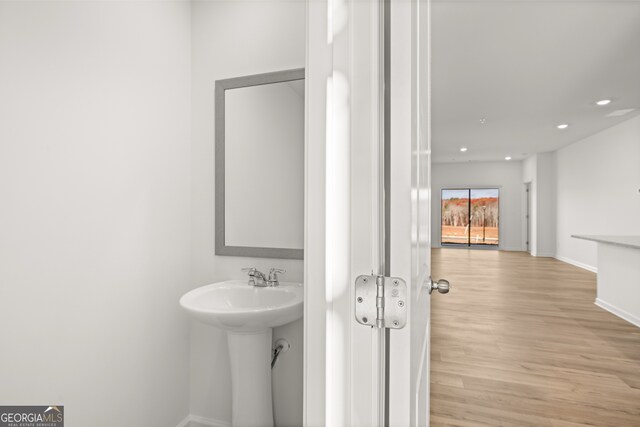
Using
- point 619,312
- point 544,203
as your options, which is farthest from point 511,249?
point 619,312

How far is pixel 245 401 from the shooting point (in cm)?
160

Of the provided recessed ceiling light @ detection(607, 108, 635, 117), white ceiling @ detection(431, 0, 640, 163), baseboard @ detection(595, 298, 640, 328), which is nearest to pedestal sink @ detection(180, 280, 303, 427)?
white ceiling @ detection(431, 0, 640, 163)

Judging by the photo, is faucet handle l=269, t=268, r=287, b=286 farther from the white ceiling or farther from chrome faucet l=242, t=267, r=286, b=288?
the white ceiling

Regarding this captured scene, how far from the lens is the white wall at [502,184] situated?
1061 centimetres

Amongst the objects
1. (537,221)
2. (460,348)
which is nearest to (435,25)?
(460,348)

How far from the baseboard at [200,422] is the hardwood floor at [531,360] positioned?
1183 mm

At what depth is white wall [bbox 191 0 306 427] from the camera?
175 cm

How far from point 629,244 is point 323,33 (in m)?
4.30

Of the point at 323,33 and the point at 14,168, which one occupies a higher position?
the point at 323,33

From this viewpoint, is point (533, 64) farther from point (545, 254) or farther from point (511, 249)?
point (511, 249)

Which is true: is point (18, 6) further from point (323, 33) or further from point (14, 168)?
point (323, 33)

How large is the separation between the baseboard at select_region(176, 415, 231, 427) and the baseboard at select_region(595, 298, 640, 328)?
14.0 ft

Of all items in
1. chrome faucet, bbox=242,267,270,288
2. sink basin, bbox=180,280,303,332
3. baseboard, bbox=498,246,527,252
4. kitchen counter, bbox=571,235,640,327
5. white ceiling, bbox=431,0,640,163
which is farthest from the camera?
baseboard, bbox=498,246,527,252

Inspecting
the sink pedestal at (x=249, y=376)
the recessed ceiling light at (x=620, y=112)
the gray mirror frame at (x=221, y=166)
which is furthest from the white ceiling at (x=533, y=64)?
the sink pedestal at (x=249, y=376)
